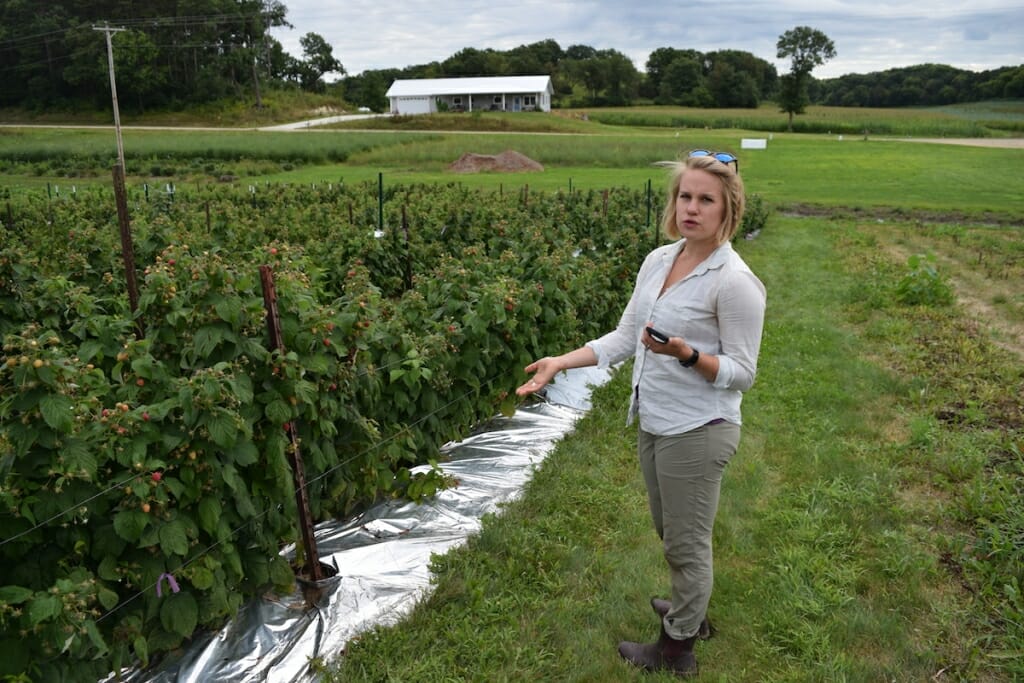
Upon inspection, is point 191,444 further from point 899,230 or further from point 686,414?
Answer: point 899,230

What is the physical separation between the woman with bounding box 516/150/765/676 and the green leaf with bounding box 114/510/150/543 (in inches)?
58.9

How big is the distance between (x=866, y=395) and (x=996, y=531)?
9.33 feet

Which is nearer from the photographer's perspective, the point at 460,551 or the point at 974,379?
the point at 460,551

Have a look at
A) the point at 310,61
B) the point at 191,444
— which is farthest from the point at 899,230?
the point at 310,61

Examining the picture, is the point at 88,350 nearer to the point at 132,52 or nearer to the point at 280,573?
the point at 280,573

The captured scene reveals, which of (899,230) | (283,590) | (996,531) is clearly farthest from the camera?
(899,230)

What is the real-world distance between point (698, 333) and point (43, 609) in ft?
7.66

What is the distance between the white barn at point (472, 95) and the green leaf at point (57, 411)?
83.7 meters

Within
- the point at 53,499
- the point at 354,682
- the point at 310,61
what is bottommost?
the point at 354,682

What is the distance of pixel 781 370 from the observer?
25.5 ft

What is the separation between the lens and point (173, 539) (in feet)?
9.90

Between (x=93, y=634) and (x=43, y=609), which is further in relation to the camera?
(x=93, y=634)

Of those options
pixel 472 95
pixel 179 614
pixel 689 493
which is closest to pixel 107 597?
pixel 179 614

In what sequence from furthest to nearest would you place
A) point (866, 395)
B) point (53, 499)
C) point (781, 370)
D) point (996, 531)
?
1. point (781, 370)
2. point (866, 395)
3. point (996, 531)
4. point (53, 499)
